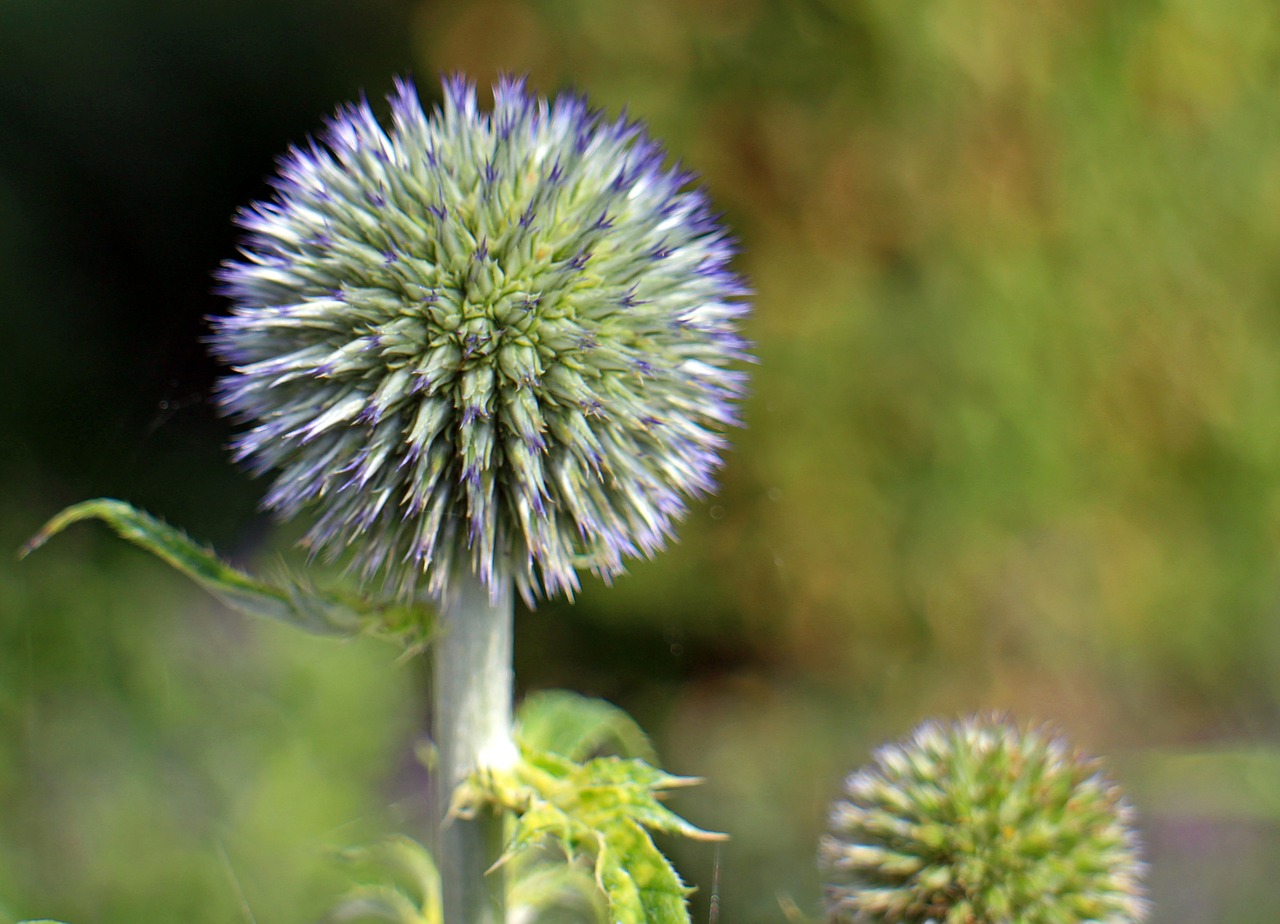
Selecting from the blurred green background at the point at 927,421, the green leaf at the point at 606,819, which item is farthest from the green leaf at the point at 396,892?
the blurred green background at the point at 927,421

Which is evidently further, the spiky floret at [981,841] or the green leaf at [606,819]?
the spiky floret at [981,841]

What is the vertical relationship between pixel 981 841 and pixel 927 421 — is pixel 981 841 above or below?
below

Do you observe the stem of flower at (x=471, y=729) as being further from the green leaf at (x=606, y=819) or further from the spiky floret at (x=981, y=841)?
Answer: the spiky floret at (x=981, y=841)

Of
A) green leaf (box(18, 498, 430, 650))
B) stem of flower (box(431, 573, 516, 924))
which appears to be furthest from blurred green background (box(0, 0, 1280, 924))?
green leaf (box(18, 498, 430, 650))

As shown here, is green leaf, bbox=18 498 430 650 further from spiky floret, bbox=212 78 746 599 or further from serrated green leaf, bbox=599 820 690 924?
serrated green leaf, bbox=599 820 690 924

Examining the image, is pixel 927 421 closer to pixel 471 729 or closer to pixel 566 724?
pixel 566 724

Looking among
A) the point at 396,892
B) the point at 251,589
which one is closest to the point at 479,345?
the point at 251,589

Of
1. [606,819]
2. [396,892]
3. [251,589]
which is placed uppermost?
[251,589]
